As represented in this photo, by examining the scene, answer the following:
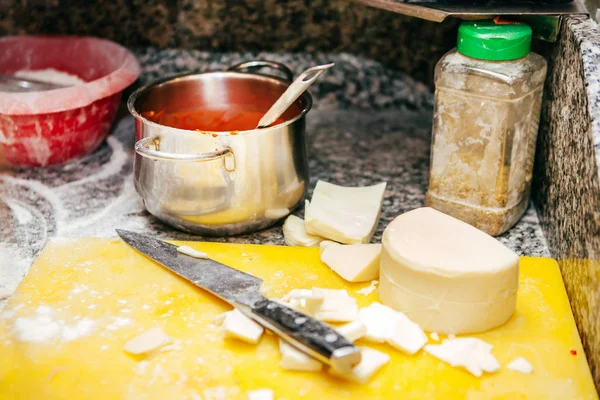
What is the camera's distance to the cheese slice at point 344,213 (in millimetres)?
946

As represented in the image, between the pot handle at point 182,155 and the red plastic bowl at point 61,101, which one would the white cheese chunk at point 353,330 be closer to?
the pot handle at point 182,155


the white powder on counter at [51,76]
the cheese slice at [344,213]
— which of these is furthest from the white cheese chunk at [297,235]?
the white powder on counter at [51,76]

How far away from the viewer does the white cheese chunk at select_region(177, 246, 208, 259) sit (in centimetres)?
91

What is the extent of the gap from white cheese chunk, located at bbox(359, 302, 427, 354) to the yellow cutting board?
0.02 metres

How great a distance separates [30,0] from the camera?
1.36m

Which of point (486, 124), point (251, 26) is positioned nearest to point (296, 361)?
point (486, 124)

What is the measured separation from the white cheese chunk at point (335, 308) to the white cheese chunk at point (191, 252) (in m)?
0.18

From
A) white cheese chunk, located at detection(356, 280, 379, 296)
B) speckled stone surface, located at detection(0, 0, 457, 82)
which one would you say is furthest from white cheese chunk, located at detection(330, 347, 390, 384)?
speckled stone surface, located at detection(0, 0, 457, 82)

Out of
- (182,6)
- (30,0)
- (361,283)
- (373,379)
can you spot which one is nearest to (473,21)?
(361,283)

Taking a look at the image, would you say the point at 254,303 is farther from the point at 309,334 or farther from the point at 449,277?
the point at 449,277

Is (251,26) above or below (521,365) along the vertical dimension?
above

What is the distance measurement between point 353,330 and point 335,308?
45 mm

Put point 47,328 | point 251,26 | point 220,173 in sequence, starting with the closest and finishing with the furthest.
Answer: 1. point 47,328
2. point 220,173
3. point 251,26

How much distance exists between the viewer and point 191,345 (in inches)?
30.9
